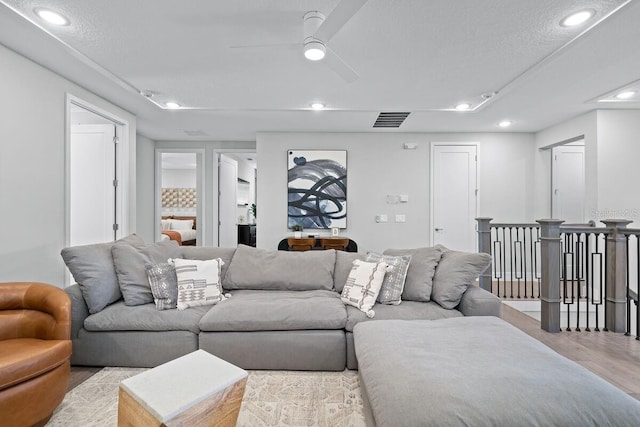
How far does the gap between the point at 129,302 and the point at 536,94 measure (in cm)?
456

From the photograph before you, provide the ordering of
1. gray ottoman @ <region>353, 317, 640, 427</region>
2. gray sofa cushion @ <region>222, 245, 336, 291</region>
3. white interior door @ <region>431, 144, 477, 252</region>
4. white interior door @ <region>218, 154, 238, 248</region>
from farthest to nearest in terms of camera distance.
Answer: white interior door @ <region>218, 154, 238, 248</region>, white interior door @ <region>431, 144, 477, 252</region>, gray sofa cushion @ <region>222, 245, 336, 291</region>, gray ottoman @ <region>353, 317, 640, 427</region>

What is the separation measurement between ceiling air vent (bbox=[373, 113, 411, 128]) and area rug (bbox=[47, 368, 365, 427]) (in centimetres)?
331

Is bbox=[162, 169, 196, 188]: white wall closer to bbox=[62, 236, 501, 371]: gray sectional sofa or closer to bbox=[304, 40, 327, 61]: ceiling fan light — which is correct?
bbox=[62, 236, 501, 371]: gray sectional sofa

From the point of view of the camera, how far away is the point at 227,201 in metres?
6.00

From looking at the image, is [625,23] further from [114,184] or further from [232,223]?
[232,223]

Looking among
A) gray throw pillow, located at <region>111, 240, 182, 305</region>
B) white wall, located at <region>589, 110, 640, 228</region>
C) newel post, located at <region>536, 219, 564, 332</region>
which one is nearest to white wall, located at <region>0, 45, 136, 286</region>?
gray throw pillow, located at <region>111, 240, 182, 305</region>

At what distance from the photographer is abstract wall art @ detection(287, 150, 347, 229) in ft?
16.4

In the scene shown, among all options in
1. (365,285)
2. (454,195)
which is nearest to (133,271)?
(365,285)

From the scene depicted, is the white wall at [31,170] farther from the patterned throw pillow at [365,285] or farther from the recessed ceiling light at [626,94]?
the recessed ceiling light at [626,94]

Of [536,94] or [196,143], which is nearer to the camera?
[536,94]

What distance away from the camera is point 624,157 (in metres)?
3.88

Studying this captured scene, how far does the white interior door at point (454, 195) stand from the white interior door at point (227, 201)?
12.7 ft

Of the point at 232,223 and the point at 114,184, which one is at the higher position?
the point at 114,184

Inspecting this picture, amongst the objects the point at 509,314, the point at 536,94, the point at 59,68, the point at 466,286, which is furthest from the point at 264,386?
the point at 536,94
